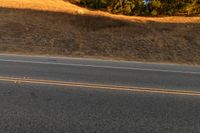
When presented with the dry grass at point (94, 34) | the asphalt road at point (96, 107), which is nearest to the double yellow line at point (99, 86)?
the asphalt road at point (96, 107)

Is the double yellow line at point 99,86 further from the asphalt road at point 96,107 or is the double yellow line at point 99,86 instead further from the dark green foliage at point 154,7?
the dark green foliage at point 154,7

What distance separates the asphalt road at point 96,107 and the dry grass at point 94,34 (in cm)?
776

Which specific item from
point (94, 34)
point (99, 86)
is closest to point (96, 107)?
point (99, 86)

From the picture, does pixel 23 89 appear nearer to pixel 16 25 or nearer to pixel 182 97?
pixel 182 97

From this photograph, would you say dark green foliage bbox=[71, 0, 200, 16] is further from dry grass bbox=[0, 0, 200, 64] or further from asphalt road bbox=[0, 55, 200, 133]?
asphalt road bbox=[0, 55, 200, 133]

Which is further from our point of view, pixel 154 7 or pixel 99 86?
pixel 154 7

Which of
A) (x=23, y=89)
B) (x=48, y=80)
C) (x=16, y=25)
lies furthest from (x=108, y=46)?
(x=23, y=89)

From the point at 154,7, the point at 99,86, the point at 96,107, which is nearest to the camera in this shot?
the point at 96,107

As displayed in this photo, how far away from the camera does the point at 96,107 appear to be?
808 cm

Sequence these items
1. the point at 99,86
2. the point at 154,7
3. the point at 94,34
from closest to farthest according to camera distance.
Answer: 1. the point at 99,86
2. the point at 94,34
3. the point at 154,7

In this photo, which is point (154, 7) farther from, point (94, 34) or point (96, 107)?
point (96, 107)

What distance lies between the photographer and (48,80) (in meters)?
10.9

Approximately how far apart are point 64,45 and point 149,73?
8623mm

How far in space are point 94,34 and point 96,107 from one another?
15.0 meters
